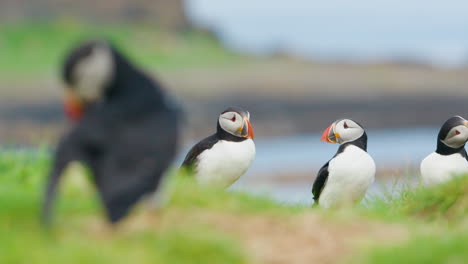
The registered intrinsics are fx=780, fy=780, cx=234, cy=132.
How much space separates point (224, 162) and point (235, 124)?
512mm

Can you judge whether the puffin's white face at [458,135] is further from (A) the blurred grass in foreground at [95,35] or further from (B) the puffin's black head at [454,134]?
(A) the blurred grass in foreground at [95,35]

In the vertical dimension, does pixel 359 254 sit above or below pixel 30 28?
above

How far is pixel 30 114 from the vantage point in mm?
57312

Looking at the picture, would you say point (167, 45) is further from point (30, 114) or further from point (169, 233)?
point (169, 233)

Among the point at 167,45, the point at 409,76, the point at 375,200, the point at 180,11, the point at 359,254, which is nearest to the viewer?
the point at 359,254

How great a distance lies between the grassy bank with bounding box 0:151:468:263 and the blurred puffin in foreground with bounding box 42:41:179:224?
258mm

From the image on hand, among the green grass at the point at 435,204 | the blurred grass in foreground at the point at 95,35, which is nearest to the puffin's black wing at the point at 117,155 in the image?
the green grass at the point at 435,204

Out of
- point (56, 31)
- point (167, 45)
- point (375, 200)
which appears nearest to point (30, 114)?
point (56, 31)

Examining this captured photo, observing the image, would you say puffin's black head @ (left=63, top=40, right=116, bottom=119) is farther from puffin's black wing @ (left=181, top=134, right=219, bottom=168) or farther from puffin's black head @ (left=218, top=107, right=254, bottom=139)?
puffin's black head @ (left=218, top=107, right=254, bottom=139)

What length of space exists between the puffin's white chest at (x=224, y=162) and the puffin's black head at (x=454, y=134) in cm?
232

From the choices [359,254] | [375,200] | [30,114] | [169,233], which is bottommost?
[30,114]

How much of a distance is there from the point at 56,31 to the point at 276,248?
54968 millimetres

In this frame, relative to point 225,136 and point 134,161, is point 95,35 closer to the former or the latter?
point 225,136

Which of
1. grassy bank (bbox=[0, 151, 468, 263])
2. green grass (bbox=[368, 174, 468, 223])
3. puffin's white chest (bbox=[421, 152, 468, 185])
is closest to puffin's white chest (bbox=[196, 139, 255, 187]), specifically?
green grass (bbox=[368, 174, 468, 223])
